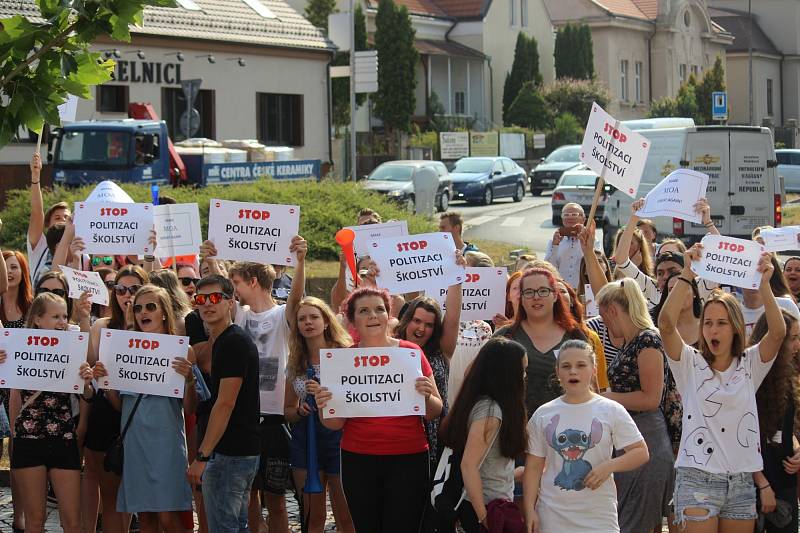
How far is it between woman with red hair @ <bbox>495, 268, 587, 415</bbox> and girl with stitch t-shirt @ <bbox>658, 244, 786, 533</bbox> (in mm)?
575

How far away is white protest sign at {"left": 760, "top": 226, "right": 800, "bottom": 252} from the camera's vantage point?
10.4m

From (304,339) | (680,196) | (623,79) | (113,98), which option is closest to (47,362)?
(304,339)

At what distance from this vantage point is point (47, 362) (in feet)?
24.9

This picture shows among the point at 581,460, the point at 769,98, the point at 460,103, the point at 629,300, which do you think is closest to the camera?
the point at 581,460

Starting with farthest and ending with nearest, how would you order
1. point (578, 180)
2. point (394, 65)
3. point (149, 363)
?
point (394, 65) → point (578, 180) → point (149, 363)

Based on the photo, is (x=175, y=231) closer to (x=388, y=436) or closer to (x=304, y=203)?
Answer: (x=388, y=436)

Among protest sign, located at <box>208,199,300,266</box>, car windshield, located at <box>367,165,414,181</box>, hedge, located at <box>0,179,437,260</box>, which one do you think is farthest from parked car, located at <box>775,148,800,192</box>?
protest sign, located at <box>208,199,300,266</box>

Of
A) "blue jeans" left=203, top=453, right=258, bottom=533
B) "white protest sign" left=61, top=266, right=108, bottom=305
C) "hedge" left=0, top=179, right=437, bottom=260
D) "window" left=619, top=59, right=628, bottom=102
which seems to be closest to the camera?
"blue jeans" left=203, top=453, right=258, bottom=533

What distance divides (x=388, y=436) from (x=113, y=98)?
96.3 ft

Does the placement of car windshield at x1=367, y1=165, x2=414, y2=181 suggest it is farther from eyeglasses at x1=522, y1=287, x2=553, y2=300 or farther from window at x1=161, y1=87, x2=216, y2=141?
eyeglasses at x1=522, y1=287, x2=553, y2=300

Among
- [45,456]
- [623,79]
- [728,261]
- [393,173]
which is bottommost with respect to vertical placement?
[45,456]

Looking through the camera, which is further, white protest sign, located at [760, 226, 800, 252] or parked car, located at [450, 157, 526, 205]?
parked car, located at [450, 157, 526, 205]

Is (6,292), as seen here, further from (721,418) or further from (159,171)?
(159,171)

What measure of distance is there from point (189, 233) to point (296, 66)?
99.3 ft
